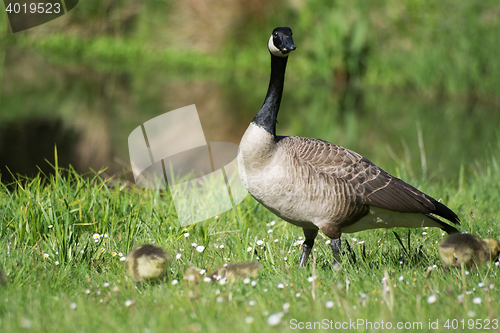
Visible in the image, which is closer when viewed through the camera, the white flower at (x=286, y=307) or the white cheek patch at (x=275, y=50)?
the white flower at (x=286, y=307)

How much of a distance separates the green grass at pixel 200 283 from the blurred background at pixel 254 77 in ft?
7.89

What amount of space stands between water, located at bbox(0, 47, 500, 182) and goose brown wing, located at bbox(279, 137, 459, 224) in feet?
7.25

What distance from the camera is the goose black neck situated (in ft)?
12.7

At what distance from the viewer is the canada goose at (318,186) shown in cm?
367

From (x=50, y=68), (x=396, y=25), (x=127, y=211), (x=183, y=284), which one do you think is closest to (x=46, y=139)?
(x=127, y=211)

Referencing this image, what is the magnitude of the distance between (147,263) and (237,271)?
0.60 m

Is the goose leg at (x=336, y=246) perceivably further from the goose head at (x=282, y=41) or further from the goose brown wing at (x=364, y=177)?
the goose head at (x=282, y=41)

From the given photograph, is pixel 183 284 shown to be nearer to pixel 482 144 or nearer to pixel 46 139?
pixel 46 139

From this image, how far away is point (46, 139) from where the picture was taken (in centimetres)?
973

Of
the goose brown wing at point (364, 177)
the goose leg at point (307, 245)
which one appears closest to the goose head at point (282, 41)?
the goose brown wing at point (364, 177)

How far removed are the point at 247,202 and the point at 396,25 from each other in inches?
599

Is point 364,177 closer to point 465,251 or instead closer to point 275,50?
point 465,251

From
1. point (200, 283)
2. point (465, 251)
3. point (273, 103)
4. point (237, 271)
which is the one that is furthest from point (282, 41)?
point (465, 251)

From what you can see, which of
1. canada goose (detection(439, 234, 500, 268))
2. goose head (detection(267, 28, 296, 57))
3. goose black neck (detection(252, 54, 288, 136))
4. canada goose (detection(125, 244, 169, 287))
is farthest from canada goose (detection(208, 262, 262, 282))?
goose head (detection(267, 28, 296, 57))
